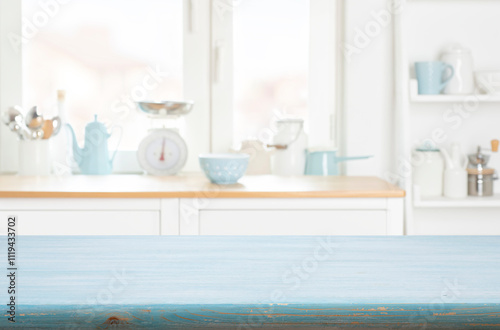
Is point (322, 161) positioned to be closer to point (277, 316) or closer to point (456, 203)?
point (456, 203)

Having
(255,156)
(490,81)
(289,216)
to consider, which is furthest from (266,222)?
(490,81)

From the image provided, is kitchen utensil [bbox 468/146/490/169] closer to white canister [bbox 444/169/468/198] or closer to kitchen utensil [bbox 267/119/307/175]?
white canister [bbox 444/169/468/198]

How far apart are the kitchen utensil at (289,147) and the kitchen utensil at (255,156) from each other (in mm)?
62

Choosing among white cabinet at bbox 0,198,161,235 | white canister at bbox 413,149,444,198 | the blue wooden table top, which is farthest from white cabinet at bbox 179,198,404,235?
the blue wooden table top

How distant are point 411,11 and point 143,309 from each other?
2464mm

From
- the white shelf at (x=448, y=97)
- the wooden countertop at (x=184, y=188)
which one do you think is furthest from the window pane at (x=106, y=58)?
the white shelf at (x=448, y=97)

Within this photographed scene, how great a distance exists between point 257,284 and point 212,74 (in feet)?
7.54

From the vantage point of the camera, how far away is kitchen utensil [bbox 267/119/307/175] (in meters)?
2.69

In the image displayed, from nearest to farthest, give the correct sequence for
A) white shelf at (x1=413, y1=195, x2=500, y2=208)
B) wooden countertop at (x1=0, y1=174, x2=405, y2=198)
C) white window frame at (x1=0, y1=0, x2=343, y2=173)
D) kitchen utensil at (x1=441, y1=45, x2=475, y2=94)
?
1. wooden countertop at (x1=0, y1=174, x2=405, y2=198)
2. white shelf at (x1=413, y1=195, x2=500, y2=208)
3. kitchen utensil at (x1=441, y1=45, x2=475, y2=94)
4. white window frame at (x1=0, y1=0, x2=343, y2=173)

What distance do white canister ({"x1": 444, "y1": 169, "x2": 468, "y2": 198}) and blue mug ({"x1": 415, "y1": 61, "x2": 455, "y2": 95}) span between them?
0.34 metres

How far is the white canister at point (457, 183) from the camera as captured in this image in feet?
8.58

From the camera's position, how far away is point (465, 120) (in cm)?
281

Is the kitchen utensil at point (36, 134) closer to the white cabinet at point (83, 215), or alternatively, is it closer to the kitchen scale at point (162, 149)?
the kitchen scale at point (162, 149)

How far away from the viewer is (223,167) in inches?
88.2
